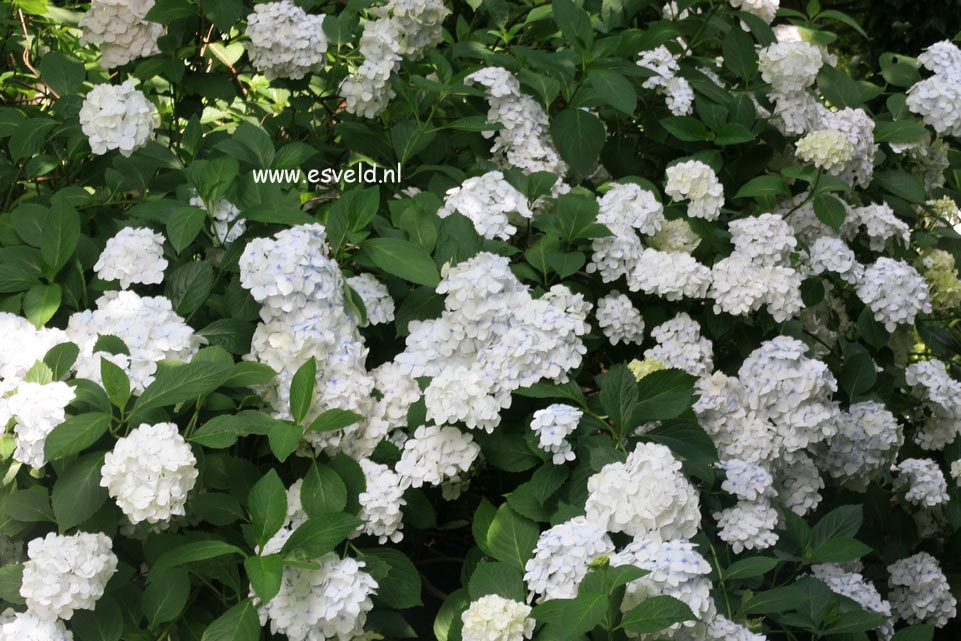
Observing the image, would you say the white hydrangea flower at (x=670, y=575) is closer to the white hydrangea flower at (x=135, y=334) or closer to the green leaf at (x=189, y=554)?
the green leaf at (x=189, y=554)

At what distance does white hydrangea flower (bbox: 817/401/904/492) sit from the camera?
240 cm

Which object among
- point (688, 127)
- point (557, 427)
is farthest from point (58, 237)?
point (688, 127)

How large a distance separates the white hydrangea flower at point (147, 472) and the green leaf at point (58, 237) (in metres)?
0.48

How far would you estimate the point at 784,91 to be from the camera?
267 cm

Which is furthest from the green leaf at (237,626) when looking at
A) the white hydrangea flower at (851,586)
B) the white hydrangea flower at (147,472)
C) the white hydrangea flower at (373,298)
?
the white hydrangea flower at (851,586)

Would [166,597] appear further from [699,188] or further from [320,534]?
[699,188]

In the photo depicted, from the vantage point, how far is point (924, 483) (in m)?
2.53

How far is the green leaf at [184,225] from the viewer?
6.07 feet

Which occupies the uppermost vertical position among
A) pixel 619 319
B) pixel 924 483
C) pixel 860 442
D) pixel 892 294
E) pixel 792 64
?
pixel 792 64

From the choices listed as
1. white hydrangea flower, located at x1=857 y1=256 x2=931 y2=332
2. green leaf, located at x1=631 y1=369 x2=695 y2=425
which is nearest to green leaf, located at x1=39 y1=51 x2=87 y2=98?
green leaf, located at x1=631 y1=369 x2=695 y2=425

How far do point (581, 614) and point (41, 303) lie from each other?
3.46 feet

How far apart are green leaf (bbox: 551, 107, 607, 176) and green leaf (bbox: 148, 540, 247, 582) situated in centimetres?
123

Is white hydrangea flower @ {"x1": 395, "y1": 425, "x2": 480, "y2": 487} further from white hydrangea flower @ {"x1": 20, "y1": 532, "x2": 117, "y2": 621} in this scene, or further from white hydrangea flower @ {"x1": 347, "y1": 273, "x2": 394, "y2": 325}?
white hydrangea flower @ {"x1": 20, "y1": 532, "x2": 117, "y2": 621}

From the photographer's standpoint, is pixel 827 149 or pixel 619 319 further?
pixel 827 149
